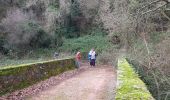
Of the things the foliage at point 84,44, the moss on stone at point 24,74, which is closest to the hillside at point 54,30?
the foliage at point 84,44

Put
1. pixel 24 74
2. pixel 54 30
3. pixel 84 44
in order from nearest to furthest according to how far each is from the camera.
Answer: pixel 24 74
pixel 54 30
pixel 84 44

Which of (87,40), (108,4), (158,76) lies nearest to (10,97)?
(158,76)

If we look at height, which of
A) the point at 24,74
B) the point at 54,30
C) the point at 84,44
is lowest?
the point at 24,74

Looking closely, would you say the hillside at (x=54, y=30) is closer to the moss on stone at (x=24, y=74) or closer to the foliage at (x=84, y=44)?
the foliage at (x=84, y=44)

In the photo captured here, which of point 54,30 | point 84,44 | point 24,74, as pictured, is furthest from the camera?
point 84,44

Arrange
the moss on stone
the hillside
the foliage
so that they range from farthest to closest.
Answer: the foliage → the hillside → the moss on stone

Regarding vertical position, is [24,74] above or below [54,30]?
below

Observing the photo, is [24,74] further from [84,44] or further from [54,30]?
[84,44]

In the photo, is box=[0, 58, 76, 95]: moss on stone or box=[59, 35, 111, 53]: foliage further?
box=[59, 35, 111, 53]: foliage

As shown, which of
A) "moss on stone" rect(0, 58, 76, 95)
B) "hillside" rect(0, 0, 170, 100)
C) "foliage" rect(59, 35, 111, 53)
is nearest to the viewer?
"moss on stone" rect(0, 58, 76, 95)

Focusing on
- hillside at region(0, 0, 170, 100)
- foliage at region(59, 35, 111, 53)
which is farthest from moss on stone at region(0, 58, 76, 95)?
foliage at region(59, 35, 111, 53)

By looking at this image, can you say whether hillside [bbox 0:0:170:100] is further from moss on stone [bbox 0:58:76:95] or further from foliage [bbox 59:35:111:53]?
moss on stone [bbox 0:58:76:95]

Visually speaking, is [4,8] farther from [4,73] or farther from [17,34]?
[4,73]

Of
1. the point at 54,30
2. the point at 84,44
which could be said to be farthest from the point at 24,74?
the point at 84,44
